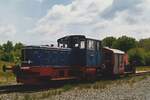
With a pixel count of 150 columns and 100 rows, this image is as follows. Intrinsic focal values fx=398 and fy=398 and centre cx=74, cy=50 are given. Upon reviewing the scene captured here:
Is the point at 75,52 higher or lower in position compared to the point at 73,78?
higher

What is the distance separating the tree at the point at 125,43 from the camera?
397ft

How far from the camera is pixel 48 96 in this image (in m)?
19.7

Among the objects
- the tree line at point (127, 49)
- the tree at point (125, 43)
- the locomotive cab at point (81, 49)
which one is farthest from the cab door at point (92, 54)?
the tree at point (125, 43)

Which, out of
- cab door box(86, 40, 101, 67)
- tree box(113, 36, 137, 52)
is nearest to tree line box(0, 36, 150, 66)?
tree box(113, 36, 137, 52)

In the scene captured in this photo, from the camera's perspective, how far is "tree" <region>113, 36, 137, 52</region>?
397 feet

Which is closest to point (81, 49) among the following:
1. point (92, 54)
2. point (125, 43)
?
point (92, 54)

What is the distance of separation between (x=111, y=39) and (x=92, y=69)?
108 meters

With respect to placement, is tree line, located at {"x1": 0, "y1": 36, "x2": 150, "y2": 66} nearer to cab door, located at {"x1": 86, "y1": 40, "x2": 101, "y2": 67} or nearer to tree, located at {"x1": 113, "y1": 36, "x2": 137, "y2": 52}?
tree, located at {"x1": 113, "y1": 36, "x2": 137, "y2": 52}

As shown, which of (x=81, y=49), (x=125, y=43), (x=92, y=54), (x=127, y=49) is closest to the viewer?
(x=81, y=49)

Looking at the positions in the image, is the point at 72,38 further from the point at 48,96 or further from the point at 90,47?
the point at 48,96

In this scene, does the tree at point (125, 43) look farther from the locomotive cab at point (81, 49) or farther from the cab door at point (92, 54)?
the locomotive cab at point (81, 49)

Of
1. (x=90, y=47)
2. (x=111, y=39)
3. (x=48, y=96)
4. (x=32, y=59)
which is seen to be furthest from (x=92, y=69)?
(x=111, y=39)

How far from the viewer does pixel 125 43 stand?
125m

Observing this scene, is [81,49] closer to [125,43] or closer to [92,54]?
[92,54]
